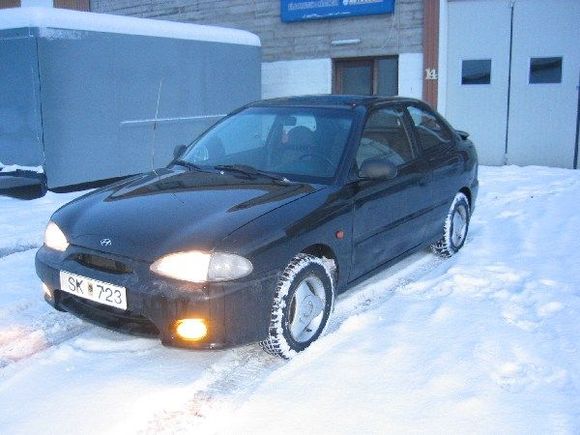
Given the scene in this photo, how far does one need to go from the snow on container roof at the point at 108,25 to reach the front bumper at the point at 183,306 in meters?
6.09

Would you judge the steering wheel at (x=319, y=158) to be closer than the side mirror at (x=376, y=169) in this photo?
No

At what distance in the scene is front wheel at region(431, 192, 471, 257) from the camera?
5.59 meters

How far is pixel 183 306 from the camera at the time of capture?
317 cm

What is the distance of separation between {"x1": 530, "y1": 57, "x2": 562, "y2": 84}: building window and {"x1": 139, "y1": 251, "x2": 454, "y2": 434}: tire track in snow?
756 cm

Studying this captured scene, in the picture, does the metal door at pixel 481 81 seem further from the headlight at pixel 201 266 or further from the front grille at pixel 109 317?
the front grille at pixel 109 317

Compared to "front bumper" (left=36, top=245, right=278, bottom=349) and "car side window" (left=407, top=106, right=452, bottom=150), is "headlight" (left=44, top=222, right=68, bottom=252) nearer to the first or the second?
"front bumper" (left=36, top=245, right=278, bottom=349)

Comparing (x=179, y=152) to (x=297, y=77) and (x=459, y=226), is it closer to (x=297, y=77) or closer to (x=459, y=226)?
(x=459, y=226)

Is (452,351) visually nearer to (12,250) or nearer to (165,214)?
(165,214)

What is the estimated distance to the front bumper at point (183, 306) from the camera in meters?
Result: 3.17

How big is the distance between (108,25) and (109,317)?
7013mm

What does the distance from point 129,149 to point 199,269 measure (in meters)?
7.08

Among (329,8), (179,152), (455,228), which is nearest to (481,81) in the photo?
(329,8)

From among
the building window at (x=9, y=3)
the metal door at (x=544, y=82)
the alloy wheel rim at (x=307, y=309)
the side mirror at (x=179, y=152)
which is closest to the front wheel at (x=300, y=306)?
the alloy wheel rim at (x=307, y=309)

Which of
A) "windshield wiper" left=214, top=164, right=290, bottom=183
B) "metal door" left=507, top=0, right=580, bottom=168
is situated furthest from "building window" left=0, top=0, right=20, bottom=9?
"windshield wiper" left=214, top=164, right=290, bottom=183
